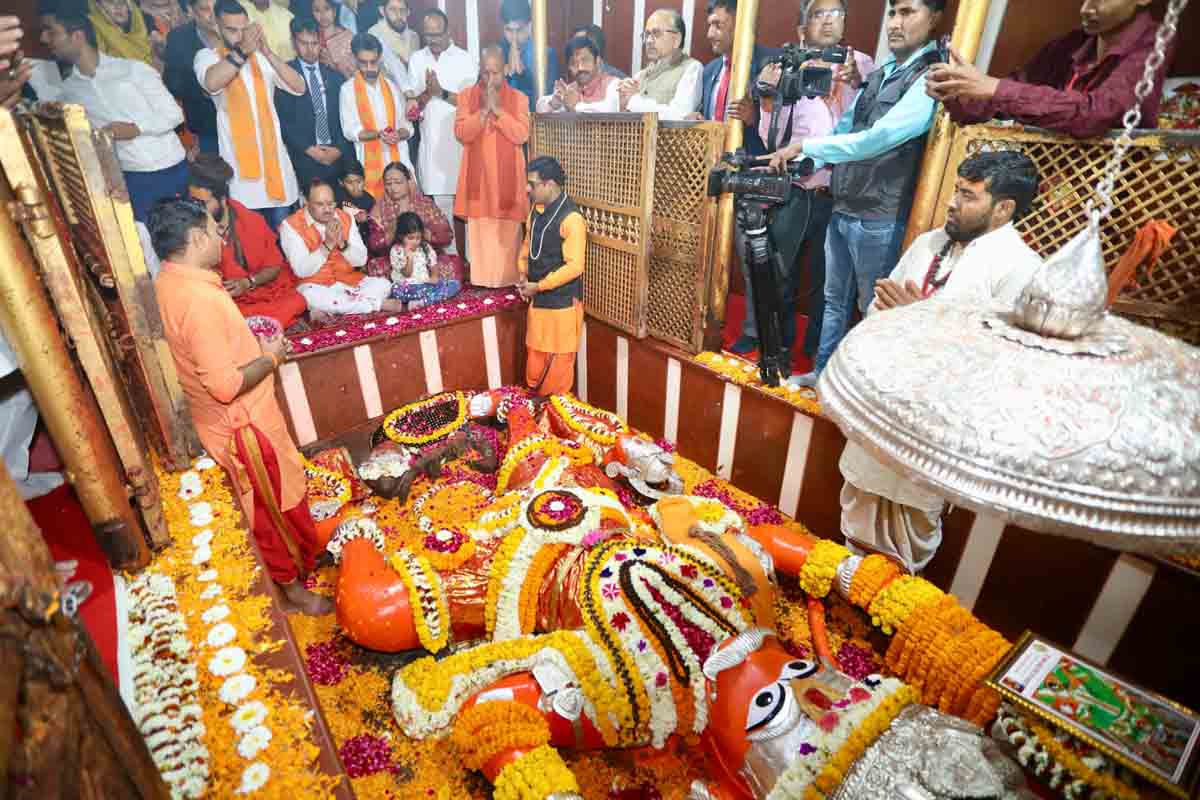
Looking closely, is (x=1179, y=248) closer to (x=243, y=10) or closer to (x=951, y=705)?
(x=951, y=705)

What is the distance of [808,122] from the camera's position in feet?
11.2

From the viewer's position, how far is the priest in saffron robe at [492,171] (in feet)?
16.0

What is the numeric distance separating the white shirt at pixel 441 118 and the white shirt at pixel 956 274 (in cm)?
403

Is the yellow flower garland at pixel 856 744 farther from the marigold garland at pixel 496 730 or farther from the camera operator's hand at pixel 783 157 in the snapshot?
the camera operator's hand at pixel 783 157

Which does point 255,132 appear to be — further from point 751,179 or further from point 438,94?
point 751,179

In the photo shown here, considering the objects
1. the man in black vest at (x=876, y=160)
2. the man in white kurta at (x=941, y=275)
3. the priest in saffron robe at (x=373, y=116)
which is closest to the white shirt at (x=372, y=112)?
the priest in saffron robe at (x=373, y=116)

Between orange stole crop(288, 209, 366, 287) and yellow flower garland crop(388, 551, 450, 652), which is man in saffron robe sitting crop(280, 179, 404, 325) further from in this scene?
yellow flower garland crop(388, 551, 450, 652)

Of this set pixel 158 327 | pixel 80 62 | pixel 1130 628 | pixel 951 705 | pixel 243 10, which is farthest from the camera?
pixel 243 10

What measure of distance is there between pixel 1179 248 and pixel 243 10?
5.51 meters

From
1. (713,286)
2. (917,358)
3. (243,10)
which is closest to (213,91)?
(243,10)

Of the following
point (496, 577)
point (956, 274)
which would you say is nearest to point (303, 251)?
point (496, 577)

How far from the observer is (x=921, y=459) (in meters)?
0.79

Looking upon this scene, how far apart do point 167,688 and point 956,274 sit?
2990 millimetres

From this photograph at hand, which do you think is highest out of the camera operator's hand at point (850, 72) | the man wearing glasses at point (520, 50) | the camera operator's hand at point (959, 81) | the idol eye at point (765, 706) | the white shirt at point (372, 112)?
the man wearing glasses at point (520, 50)
